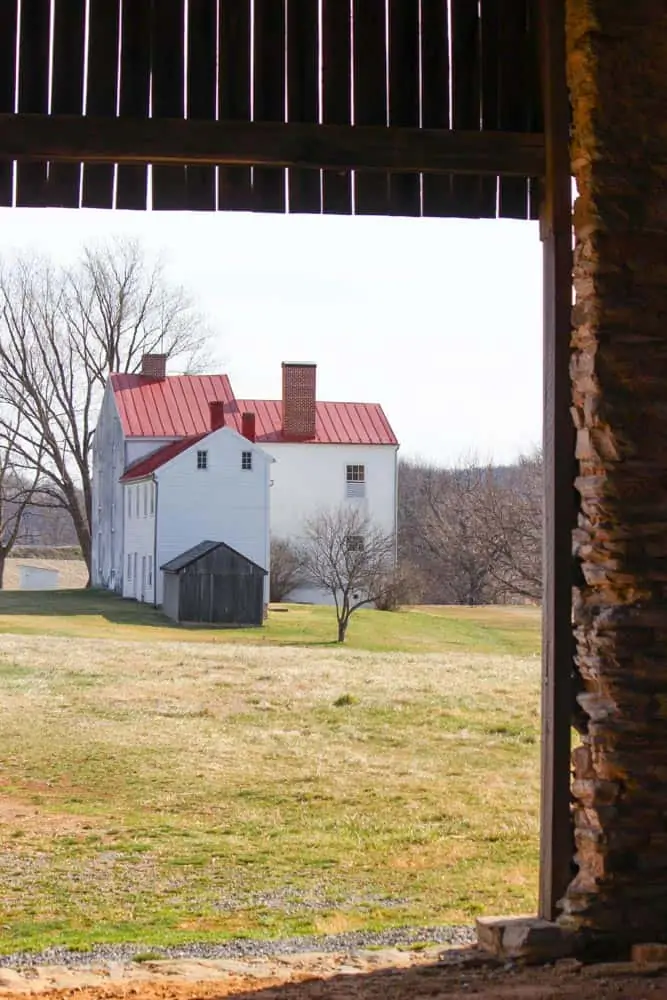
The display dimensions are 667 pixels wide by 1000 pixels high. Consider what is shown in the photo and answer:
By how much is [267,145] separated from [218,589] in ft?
125

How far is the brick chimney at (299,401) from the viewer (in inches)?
2058

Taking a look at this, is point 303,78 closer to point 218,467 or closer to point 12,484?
point 218,467

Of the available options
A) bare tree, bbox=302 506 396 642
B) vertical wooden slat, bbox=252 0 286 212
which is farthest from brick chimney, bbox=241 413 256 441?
vertical wooden slat, bbox=252 0 286 212

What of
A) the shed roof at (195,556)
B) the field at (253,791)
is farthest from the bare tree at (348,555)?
the field at (253,791)

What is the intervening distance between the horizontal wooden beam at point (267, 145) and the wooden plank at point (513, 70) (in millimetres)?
176

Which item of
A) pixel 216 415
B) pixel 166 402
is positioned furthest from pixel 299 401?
pixel 166 402

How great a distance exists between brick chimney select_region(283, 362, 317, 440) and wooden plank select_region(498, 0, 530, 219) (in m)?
44.9

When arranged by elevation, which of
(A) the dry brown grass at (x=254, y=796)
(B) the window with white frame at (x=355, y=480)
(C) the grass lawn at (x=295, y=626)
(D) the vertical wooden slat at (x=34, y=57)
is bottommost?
(A) the dry brown grass at (x=254, y=796)

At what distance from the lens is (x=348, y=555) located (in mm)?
47906

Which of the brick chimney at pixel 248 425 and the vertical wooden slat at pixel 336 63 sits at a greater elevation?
the brick chimney at pixel 248 425

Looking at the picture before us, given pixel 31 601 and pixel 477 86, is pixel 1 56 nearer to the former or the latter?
pixel 477 86

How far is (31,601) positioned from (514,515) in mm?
Result: 16922

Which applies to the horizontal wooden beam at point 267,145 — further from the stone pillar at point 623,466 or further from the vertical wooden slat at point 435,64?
the stone pillar at point 623,466

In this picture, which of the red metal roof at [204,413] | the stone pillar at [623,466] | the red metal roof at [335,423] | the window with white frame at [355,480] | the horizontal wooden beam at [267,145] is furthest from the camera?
the window with white frame at [355,480]
